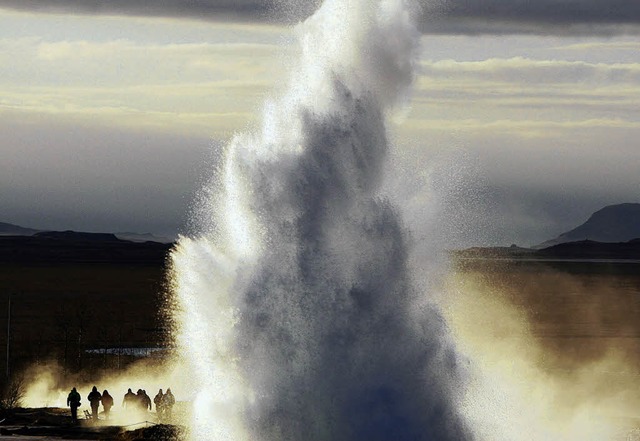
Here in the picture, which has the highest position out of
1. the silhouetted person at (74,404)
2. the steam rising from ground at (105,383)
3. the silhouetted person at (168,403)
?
the steam rising from ground at (105,383)

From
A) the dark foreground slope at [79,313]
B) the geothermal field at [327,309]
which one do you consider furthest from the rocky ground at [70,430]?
the dark foreground slope at [79,313]

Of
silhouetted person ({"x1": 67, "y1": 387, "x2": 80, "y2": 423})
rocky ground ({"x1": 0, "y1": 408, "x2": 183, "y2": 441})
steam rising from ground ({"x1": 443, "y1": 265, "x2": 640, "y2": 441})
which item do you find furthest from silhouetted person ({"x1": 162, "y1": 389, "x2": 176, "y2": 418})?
steam rising from ground ({"x1": 443, "y1": 265, "x2": 640, "y2": 441})

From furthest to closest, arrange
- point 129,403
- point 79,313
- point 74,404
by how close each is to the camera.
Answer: point 79,313 → point 129,403 → point 74,404

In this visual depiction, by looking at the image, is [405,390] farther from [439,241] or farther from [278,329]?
[439,241]

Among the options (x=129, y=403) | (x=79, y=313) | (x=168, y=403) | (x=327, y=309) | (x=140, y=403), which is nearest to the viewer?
(x=327, y=309)

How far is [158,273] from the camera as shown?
596ft

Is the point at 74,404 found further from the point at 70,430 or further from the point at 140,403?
the point at 140,403

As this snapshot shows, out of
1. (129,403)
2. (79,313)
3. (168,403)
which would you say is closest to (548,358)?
(79,313)

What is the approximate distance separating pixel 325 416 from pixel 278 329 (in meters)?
2.53

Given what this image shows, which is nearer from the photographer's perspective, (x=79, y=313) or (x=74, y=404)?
(x=74, y=404)

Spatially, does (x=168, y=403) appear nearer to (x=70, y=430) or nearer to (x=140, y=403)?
(x=140, y=403)

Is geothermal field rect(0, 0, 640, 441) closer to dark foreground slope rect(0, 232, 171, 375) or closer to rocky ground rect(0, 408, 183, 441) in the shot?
rocky ground rect(0, 408, 183, 441)

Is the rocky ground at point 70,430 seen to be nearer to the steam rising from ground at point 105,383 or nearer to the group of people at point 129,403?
the group of people at point 129,403

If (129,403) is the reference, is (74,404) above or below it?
below
